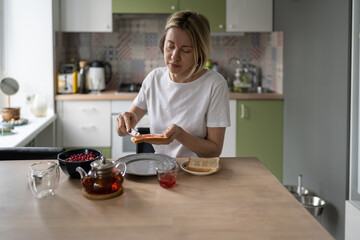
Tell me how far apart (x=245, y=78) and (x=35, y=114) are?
81.3 inches

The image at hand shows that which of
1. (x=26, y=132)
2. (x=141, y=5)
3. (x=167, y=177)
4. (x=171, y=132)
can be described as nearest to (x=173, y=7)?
(x=141, y=5)

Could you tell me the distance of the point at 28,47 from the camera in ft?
12.4

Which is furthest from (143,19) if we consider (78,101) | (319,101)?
(319,101)

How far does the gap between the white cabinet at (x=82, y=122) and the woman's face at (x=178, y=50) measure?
80.7 inches

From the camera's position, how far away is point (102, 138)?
3.99 metres

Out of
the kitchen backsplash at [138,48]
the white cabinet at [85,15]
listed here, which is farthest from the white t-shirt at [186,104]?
the kitchen backsplash at [138,48]

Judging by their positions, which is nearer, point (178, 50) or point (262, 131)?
point (178, 50)

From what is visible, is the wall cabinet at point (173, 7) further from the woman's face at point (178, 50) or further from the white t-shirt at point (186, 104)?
the woman's face at point (178, 50)

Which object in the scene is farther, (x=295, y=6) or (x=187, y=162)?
(x=295, y=6)

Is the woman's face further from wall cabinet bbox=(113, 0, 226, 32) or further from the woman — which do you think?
wall cabinet bbox=(113, 0, 226, 32)

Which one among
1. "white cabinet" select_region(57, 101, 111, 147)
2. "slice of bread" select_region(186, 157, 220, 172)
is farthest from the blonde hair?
"white cabinet" select_region(57, 101, 111, 147)

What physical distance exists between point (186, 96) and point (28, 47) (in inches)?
86.6

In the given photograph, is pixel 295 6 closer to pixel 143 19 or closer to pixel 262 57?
pixel 262 57

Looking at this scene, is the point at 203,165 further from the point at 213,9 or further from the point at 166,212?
the point at 213,9
